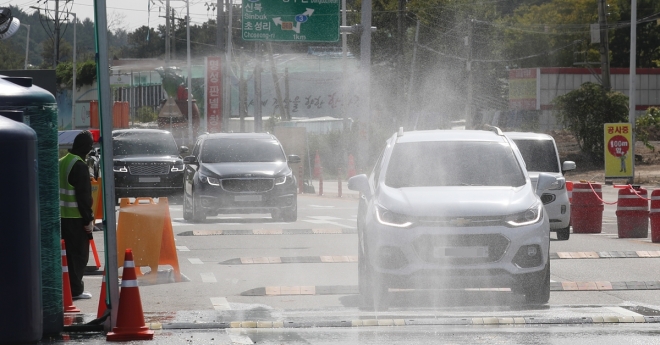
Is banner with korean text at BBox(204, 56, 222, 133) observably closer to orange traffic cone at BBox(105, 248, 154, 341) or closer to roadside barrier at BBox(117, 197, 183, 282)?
roadside barrier at BBox(117, 197, 183, 282)

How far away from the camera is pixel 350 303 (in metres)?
11.8

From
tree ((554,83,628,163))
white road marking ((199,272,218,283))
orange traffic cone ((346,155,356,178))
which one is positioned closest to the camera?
white road marking ((199,272,218,283))

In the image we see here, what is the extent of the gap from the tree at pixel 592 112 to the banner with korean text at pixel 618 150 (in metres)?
9.41

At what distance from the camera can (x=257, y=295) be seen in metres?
12.5

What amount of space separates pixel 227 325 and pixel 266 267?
5.31m

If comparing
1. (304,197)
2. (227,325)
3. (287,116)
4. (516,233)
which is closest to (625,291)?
(516,233)

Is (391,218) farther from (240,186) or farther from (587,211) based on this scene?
(240,186)

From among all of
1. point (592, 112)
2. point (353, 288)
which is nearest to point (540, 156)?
point (353, 288)

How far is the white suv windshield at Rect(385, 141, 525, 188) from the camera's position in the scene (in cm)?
1220

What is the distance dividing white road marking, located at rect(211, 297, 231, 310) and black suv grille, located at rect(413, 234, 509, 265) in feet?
6.15

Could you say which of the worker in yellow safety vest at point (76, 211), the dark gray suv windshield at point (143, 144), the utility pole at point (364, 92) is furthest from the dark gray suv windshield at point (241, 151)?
the worker in yellow safety vest at point (76, 211)

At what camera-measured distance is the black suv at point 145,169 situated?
98.3ft

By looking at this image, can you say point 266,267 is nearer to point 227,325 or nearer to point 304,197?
point 227,325

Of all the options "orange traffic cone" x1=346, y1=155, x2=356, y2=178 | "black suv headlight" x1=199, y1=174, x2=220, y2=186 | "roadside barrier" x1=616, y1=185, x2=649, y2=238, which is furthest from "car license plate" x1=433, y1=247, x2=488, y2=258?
"orange traffic cone" x1=346, y1=155, x2=356, y2=178
